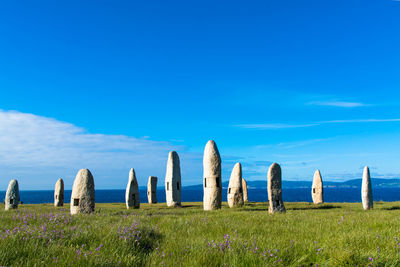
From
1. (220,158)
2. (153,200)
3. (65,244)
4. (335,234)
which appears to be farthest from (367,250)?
(153,200)

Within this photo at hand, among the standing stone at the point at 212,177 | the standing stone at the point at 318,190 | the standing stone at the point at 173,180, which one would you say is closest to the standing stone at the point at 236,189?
the standing stone at the point at 212,177

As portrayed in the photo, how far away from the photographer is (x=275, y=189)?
18.2 m

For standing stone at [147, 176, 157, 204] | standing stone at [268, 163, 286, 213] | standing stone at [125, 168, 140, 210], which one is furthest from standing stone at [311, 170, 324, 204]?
standing stone at [125, 168, 140, 210]

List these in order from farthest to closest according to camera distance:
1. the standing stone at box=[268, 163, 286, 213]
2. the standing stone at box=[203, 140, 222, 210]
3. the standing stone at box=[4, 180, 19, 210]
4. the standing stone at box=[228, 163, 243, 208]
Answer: the standing stone at box=[228, 163, 243, 208]
the standing stone at box=[4, 180, 19, 210]
the standing stone at box=[203, 140, 222, 210]
the standing stone at box=[268, 163, 286, 213]

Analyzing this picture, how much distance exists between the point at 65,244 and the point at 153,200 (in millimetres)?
30502

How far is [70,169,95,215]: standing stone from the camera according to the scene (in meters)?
17.7

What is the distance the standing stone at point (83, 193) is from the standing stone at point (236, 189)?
1181 cm

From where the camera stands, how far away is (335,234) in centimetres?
841

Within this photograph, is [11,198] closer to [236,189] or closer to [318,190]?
[236,189]

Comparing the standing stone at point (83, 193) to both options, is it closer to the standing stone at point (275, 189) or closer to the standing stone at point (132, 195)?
the standing stone at point (132, 195)

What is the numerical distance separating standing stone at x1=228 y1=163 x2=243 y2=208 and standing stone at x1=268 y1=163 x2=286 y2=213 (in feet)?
25.5

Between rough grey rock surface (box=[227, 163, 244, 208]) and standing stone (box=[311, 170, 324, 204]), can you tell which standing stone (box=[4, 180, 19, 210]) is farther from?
standing stone (box=[311, 170, 324, 204])

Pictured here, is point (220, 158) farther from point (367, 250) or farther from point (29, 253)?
point (29, 253)

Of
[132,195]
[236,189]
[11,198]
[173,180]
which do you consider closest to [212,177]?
[236,189]
